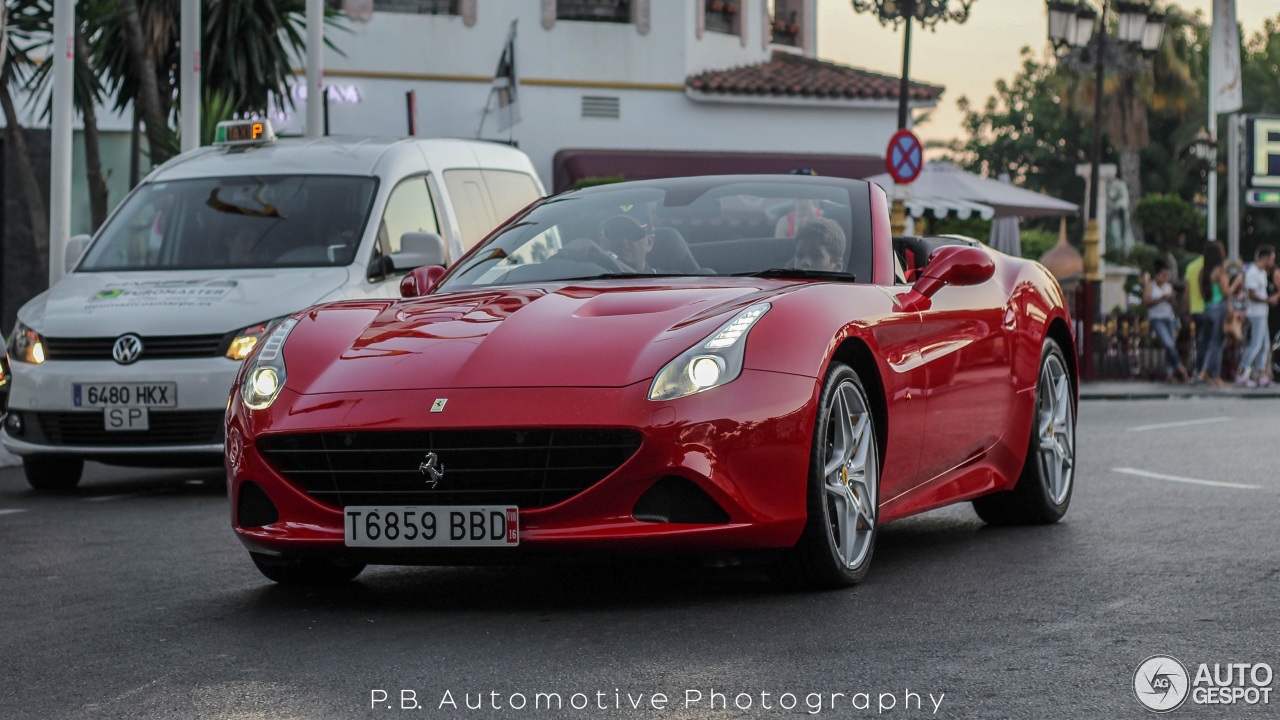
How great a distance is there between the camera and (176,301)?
33.2 feet

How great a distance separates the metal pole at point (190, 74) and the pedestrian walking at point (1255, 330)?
1375cm

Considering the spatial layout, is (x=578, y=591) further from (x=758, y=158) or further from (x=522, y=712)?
(x=758, y=158)

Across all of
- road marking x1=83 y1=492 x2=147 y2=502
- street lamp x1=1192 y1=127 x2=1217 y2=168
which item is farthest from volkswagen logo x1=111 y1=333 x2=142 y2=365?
street lamp x1=1192 y1=127 x2=1217 y2=168

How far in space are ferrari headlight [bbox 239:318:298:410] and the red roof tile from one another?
28226 mm

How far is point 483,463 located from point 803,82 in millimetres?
30432

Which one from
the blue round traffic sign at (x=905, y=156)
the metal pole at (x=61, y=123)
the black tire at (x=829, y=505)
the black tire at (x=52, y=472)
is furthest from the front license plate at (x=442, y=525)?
the blue round traffic sign at (x=905, y=156)

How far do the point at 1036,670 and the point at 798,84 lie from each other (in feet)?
101

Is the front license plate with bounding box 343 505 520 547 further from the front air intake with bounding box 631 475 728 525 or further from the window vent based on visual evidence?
the window vent

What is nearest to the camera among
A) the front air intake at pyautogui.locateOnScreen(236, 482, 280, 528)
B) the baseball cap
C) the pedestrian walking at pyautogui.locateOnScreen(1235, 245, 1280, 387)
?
the front air intake at pyautogui.locateOnScreen(236, 482, 280, 528)

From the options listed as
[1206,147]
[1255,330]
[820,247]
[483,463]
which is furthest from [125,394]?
[1206,147]

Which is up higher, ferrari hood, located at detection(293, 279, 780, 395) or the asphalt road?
ferrari hood, located at detection(293, 279, 780, 395)

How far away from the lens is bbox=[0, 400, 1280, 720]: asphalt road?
443 centimetres

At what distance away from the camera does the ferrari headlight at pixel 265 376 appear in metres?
5.90

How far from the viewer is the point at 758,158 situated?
3516cm
